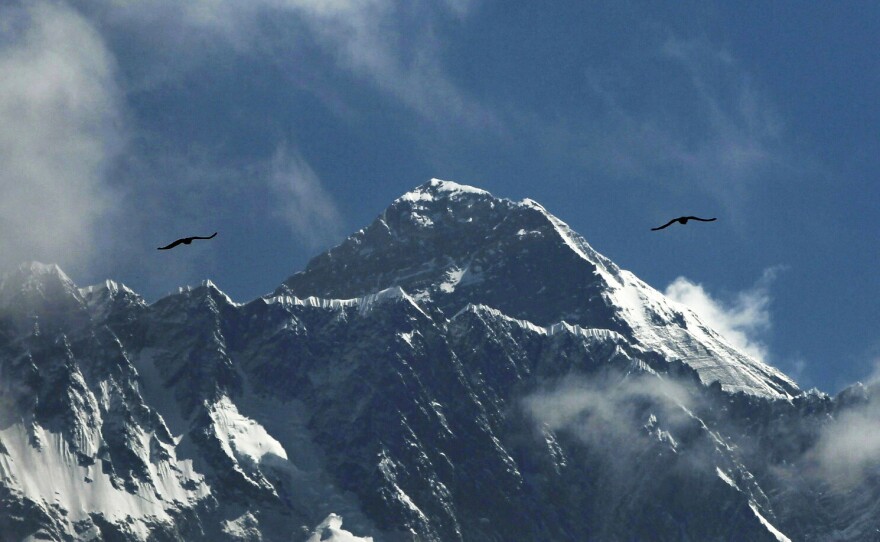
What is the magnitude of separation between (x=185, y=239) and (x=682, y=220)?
2790 cm

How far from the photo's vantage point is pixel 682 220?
440ft

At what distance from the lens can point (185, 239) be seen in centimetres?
13238
